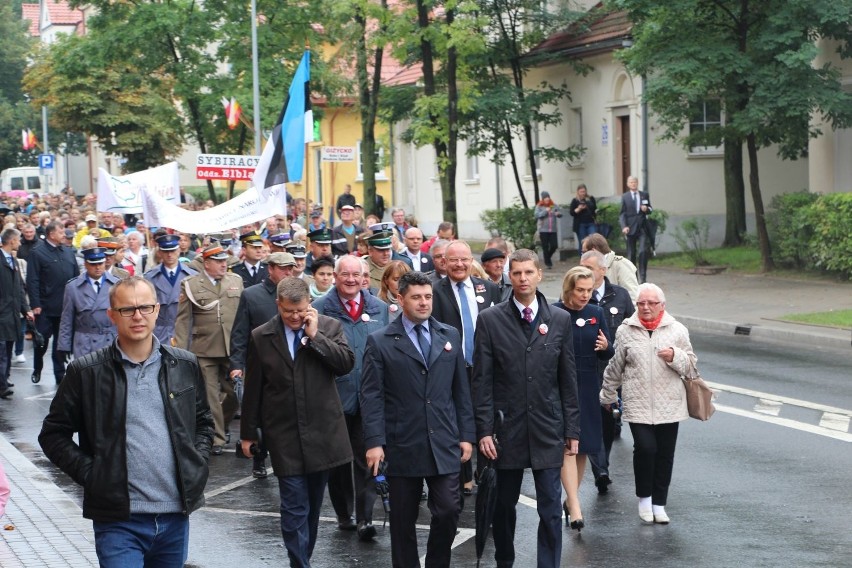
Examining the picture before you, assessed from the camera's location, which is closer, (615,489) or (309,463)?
(309,463)

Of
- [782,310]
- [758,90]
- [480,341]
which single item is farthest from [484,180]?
[480,341]

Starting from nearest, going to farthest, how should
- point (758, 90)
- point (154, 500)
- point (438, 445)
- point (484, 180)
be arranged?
point (154, 500)
point (438, 445)
point (758, 90)
point (484, 180)

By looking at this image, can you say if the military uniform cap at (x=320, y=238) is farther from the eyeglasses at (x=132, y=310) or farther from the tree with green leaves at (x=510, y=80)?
the tree with green leaves at (x=510, y=80)

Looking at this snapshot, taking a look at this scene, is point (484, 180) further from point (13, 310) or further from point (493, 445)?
point (493, 445)

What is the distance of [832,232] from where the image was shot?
2359 centimetres

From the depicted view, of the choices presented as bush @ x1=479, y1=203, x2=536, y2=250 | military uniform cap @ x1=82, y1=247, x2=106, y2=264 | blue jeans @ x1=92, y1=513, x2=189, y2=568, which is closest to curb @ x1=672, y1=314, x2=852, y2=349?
military uniform cap @ x1=82, y1=247, x2=106, y2=264

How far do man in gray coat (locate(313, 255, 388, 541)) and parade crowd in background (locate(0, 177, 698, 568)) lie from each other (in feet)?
0.04

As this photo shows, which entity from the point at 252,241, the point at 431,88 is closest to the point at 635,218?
the point at 431,88

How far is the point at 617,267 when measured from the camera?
1197 centimetres

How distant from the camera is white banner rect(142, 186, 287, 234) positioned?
630 inches

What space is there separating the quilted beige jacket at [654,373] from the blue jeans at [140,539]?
415cm

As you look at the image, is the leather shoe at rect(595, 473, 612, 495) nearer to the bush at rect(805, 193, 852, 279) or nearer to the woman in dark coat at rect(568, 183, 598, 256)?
the bush at rect(805, 193, 852, 279)

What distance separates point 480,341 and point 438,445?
681 mm

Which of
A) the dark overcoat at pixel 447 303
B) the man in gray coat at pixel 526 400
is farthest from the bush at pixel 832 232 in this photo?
the man in gray coat at pixel 526 400
